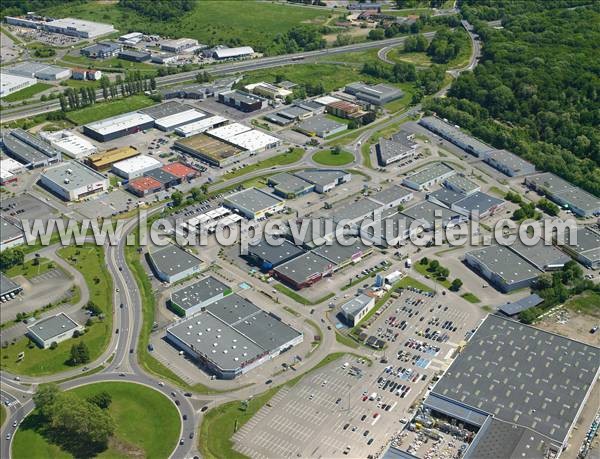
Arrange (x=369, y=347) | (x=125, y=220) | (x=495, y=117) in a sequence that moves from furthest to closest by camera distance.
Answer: (x=495, y=117) < (x=125, y=220) < (x=369, y=347)

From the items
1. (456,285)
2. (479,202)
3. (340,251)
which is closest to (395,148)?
(479,202)

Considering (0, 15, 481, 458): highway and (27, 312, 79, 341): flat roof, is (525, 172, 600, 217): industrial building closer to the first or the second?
(0, 15, 481, 458): highway

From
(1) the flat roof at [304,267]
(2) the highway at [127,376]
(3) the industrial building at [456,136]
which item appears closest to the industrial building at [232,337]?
(2) the highway at [127,376]

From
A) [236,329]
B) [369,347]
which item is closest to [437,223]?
[369,347]

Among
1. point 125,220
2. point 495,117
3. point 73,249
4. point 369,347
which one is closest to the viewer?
point 369,347

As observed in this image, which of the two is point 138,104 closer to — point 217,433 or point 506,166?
point 506,166

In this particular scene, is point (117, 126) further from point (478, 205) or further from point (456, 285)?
point (456, 285)
